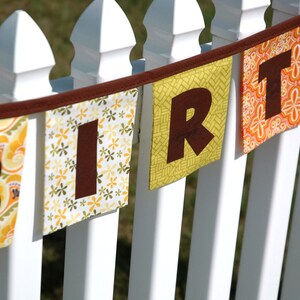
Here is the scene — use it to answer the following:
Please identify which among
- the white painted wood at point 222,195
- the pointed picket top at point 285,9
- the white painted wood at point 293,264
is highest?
the pointed picket top at point 285,9

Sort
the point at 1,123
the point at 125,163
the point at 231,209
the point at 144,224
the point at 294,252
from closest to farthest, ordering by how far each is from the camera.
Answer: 1. the point at 1,123
2. the point at 125,163
3. the point at 144,224
4. the point at 231,209
5. the point at 294,252

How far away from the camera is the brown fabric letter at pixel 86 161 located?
2.01 meters

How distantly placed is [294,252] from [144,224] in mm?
756

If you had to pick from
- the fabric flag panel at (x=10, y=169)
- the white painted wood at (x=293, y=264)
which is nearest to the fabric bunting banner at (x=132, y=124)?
the fabric flag panel at (x=10, y=169)

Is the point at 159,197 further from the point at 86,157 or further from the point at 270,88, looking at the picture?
the point at 270,88

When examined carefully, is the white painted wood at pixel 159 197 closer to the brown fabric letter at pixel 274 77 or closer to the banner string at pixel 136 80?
the banner string at pixel 136 80

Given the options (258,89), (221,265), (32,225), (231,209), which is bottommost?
(221,265)

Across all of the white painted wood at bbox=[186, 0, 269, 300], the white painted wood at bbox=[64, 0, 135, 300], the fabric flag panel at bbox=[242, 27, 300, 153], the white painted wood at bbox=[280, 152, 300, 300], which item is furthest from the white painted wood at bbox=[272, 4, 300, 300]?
the white painted wood at bbox=[64, 0, 135, 300]

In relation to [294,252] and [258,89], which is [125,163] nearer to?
[258,89]

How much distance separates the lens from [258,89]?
2.40 metres

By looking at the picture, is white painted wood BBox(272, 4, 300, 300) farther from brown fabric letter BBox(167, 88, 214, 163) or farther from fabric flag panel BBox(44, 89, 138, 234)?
fabric flag panel BBox(44, 89, 138, 234)

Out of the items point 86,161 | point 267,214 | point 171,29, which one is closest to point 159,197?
point 86,161

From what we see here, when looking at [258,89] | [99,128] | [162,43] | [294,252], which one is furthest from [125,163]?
[294,252]

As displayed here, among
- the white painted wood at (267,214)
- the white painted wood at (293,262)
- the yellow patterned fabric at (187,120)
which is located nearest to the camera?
the yellow patterned fabric at (187,120)
